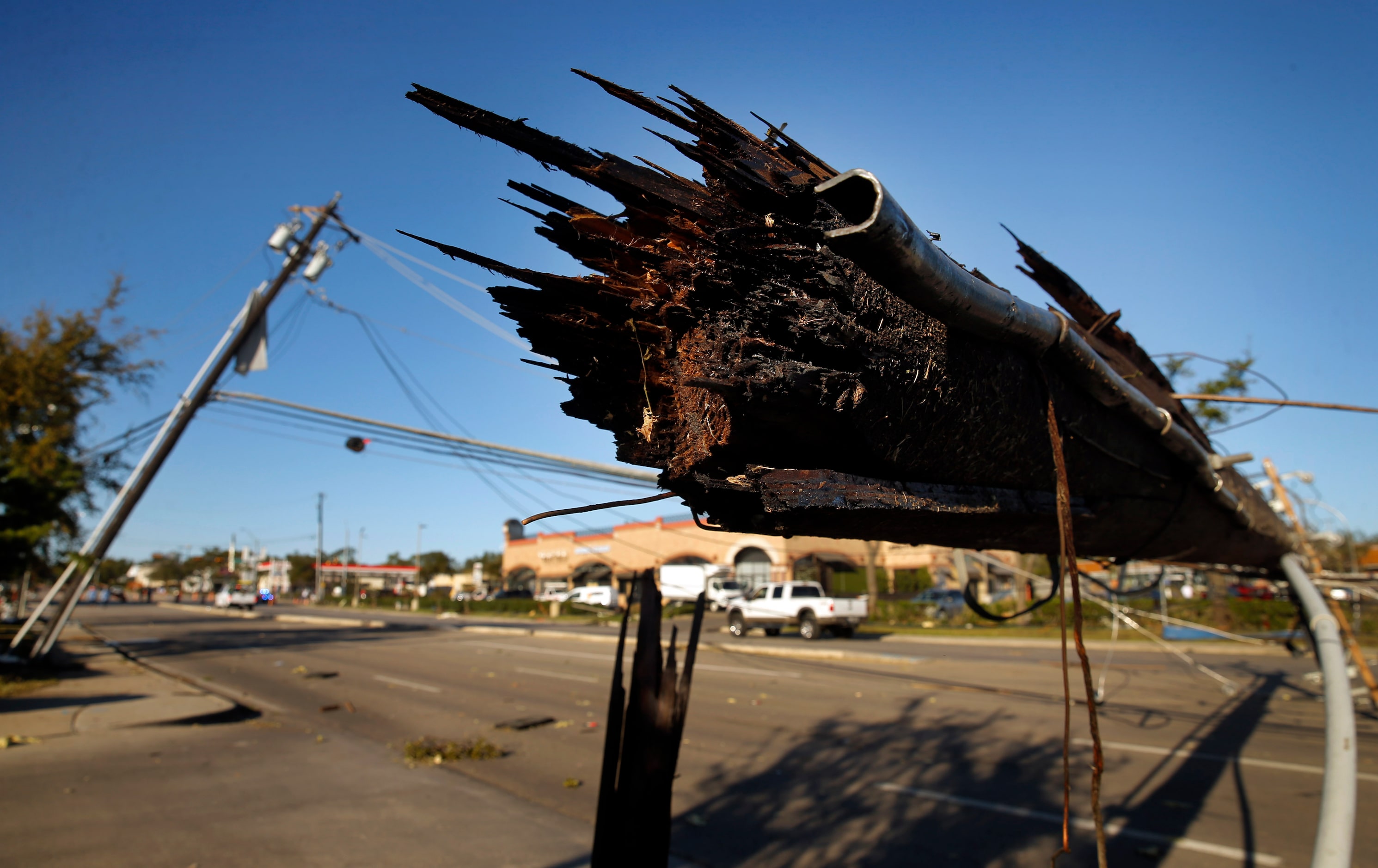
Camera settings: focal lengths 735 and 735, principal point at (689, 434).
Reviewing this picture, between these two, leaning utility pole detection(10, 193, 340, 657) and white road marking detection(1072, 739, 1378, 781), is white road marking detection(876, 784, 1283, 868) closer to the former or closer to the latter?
white road marking detection(1072, 739, 1378, 781)

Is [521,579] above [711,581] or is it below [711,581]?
below

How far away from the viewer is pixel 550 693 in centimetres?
1237

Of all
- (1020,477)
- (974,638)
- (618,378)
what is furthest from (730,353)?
(974,638)

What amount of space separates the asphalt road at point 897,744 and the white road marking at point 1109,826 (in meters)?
0.03

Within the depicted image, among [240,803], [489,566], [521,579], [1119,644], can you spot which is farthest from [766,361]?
[489,566]

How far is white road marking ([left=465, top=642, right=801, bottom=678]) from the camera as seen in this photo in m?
14.4

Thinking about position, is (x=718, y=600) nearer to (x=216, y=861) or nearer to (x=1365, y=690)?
(x=1365, y=690)

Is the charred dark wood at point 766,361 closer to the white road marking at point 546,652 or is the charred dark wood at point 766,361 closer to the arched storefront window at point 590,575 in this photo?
the white road marking at point 546,652

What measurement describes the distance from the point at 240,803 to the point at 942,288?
7.29 meters

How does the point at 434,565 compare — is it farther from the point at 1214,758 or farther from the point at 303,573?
the point at 1214,758

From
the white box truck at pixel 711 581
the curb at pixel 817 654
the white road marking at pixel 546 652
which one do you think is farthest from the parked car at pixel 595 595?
the curb at pixel 817 654

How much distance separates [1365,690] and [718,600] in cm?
2488

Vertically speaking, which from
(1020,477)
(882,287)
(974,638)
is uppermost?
(882,287)

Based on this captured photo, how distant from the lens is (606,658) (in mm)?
17859
